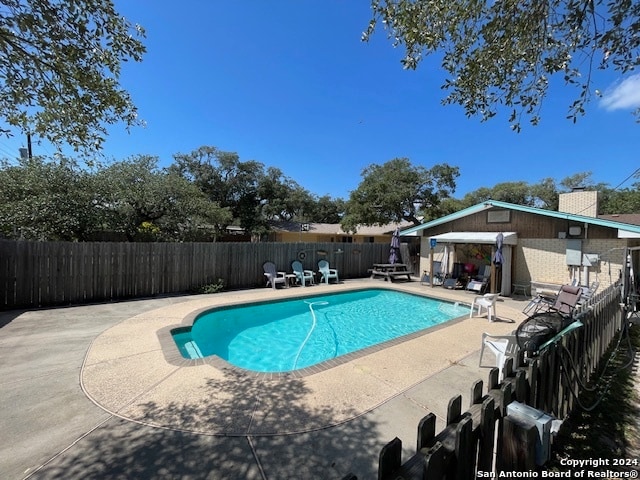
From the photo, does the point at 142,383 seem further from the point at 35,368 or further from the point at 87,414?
the point at 35,368

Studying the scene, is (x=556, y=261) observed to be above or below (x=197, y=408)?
above

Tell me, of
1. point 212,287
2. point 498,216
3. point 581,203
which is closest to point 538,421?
point 212,287

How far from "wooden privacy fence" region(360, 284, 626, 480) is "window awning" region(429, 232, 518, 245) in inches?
366

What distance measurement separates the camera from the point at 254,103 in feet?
47.6

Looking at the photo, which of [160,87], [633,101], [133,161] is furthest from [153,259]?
[633,101]

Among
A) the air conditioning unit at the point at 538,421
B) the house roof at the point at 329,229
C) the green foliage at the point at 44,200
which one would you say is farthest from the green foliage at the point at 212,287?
the house roof at the point at 329,229

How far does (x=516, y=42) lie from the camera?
3549 millimetres

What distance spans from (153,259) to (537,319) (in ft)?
32.6

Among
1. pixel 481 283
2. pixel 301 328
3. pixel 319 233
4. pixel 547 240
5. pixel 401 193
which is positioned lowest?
pixel 301 328

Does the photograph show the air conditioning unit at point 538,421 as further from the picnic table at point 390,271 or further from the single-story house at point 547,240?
the picnic table at point 390,271

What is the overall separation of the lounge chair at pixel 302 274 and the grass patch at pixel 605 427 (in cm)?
936

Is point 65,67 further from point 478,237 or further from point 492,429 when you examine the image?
point 478,237

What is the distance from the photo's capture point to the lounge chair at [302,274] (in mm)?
12172

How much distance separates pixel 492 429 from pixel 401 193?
70.4ft
